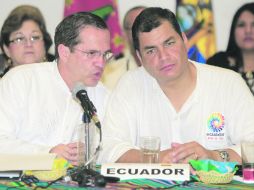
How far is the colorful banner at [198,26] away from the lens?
477cm

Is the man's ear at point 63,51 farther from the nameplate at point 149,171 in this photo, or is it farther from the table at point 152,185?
the table at point 152,185

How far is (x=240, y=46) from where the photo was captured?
4.41m

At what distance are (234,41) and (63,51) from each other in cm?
201

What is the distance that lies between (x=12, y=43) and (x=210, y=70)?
5.72ft

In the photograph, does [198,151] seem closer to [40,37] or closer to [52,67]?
[52,67]

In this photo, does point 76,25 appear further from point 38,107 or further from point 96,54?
point 38,107

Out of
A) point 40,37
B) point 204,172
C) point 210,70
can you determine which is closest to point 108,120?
point 210,70

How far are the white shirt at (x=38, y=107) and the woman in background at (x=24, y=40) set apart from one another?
0.95 metres

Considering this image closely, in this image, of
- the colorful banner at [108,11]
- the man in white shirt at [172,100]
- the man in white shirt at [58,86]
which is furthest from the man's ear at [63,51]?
the colorful banner at [108,11]

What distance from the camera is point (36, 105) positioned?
9.50 feet

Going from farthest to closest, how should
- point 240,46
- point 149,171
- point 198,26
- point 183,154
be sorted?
1. point 198,26
2. point 240,46
3. point 183,154
4. point 149,171

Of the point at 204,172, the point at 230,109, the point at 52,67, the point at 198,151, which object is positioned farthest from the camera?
the point at 52,67

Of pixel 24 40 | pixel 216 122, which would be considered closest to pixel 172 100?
pixel 216 122

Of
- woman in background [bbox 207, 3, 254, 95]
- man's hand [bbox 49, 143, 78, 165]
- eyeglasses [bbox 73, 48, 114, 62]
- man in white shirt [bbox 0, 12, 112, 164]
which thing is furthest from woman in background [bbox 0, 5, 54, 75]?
man's hand [bbox 49, 143, 78, 165]
